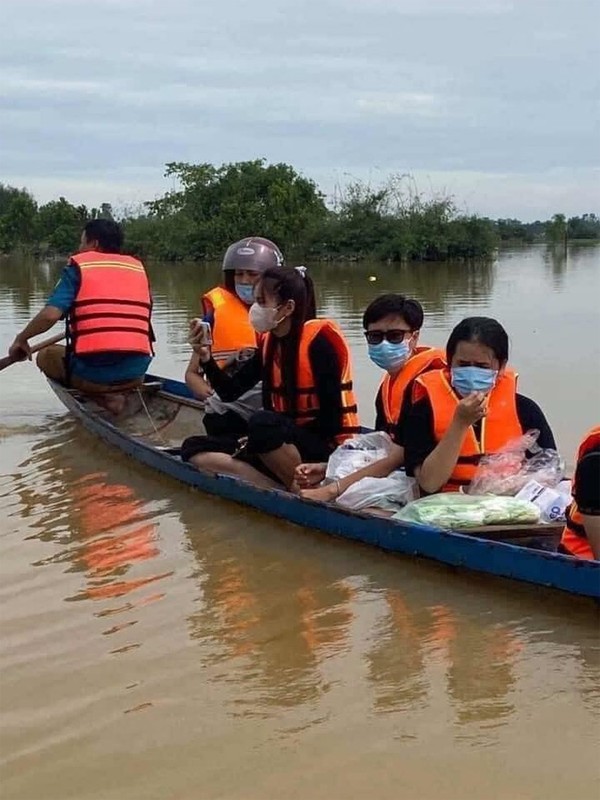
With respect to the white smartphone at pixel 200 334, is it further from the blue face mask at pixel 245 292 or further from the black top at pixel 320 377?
the blue face mask at pixel 245 292

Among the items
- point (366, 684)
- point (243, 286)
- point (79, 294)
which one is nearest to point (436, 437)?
point (366, 684)

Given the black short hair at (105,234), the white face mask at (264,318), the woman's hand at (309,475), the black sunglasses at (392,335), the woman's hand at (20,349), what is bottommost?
the woman's hand at (309,475)

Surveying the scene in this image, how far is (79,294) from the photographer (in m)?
7.57

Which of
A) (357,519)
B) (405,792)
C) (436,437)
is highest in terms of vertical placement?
(436,437)

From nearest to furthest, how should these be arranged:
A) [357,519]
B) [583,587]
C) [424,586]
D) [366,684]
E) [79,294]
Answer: [366,684]
[583,587]
[424,586]
[357,519]
[79,294]

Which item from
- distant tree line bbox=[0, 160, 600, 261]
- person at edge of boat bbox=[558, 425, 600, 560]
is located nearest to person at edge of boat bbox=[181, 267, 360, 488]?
person at edge of boat bbox=[558, 425, 600, 560]

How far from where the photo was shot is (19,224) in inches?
2183

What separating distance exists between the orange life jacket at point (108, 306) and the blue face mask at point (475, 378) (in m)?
3.96

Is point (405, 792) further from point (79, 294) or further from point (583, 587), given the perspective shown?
point (79, 294)

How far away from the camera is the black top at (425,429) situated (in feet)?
14.5

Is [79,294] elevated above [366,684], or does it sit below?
above

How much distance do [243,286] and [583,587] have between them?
323 cm

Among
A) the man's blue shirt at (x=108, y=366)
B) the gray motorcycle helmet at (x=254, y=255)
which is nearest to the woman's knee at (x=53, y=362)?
the man's blue shirt at (x=108, y=366)

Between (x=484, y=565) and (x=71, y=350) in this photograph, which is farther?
(x=71, y=350)
